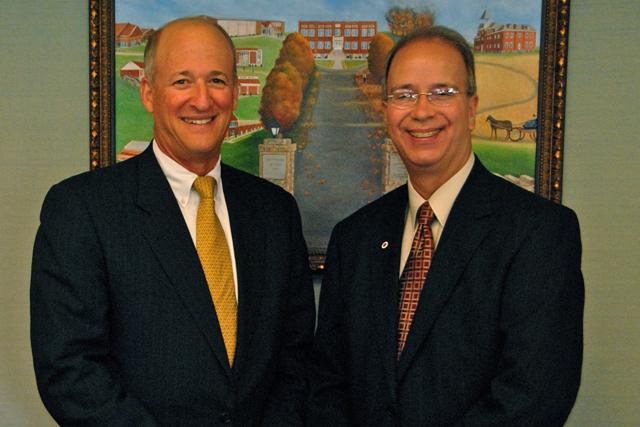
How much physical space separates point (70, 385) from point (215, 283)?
→ 425 mm

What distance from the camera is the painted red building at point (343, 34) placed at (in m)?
2.40

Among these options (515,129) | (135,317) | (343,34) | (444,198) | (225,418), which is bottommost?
(225,418)

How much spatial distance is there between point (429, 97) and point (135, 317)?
93 cm

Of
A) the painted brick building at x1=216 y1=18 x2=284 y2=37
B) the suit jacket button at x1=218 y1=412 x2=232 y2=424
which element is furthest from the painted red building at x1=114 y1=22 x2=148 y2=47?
the suit jacket button at x1=218 y1=412 x2=232 y2=424

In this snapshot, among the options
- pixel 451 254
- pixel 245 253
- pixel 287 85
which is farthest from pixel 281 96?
pixel 451 254

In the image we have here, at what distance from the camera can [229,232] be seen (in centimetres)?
188

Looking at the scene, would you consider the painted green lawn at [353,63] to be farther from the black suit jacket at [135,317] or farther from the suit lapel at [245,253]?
the black suit jacket at [135,317]

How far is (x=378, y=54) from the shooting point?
2404 millimetres

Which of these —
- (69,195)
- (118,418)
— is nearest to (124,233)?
(69,195)

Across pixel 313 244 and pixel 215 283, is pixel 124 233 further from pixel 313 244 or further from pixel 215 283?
pixel 313 244

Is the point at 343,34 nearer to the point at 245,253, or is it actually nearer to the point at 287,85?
the point at 287,85

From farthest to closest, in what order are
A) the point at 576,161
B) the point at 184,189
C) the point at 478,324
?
the point at 576,161 < the point at 184,189 < the point at 478,324

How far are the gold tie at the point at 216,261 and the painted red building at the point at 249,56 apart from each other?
744mm

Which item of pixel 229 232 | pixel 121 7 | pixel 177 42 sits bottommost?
pixel 229 232
